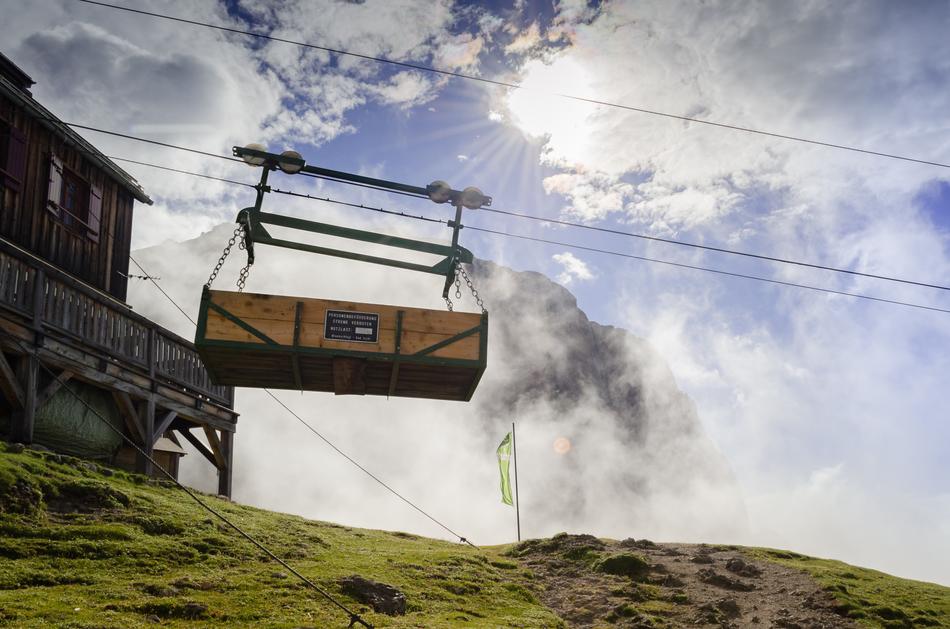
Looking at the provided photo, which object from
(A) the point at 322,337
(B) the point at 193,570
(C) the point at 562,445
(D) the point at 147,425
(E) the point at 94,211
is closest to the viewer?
(A) the point at 322,337

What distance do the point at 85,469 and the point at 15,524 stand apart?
3.80 m

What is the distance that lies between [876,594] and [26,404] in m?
22.1

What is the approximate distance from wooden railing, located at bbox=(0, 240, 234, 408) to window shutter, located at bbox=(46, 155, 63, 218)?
125 inches

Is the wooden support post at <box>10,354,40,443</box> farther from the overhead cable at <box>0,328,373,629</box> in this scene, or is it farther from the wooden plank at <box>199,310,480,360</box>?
the wooden plank at <box>199,310,480,360</box>

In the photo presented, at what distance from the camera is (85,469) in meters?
16.2

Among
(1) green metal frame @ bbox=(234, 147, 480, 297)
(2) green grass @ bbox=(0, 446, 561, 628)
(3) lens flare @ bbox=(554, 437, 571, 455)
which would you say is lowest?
(2) green grass @ bbox=(0, 446, 561, 628)

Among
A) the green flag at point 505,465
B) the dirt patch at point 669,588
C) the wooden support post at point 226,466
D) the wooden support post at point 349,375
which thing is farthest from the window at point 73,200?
the dirt patch at point 669,588

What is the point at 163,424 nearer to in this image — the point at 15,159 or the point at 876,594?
the point at 15,159

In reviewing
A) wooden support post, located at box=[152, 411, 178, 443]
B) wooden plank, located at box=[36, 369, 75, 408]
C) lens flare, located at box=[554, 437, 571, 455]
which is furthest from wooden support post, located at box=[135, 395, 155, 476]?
lens flare, located at box=[554, 437, 571, 455]

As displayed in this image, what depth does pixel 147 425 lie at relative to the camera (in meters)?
20.8

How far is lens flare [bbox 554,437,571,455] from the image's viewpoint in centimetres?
9950

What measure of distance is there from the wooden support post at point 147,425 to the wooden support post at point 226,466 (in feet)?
14.4

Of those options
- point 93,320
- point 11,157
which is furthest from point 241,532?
point 11,157

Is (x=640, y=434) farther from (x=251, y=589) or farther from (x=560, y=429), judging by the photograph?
(x=251, y=589)
